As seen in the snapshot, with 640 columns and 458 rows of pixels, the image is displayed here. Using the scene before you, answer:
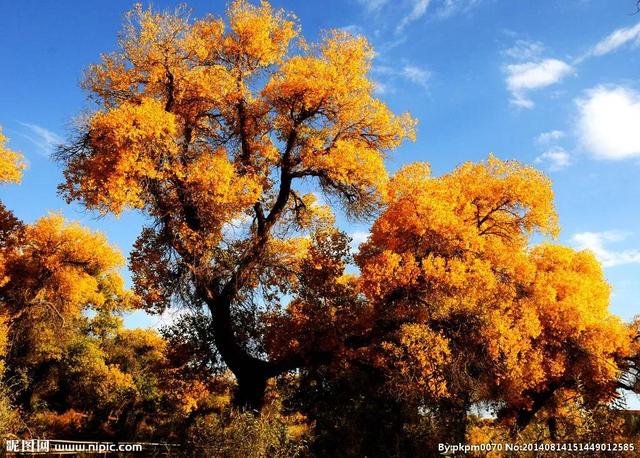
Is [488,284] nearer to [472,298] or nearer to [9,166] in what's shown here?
[472,298]

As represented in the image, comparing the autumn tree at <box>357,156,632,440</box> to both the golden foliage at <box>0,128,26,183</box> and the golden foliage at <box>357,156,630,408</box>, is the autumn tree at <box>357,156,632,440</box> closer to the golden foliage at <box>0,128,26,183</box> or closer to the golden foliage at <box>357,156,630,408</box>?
the golden foliage at <box>357,156,630,408</box>

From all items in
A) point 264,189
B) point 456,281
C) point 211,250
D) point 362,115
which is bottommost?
point 456,281

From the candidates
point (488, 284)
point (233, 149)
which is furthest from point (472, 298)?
point (233, 149)

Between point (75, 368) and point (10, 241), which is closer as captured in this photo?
point (10, 241)

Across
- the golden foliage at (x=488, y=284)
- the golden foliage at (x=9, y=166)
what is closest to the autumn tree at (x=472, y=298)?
the golden foliage at (x=488, y=284)

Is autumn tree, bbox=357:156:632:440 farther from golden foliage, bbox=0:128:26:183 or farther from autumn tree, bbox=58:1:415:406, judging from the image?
golden foliage, bbox=0:128:26:183

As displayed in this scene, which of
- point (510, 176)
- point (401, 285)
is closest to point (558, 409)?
point (510, 176)

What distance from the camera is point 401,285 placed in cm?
2175

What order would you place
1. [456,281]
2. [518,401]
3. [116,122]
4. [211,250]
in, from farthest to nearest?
[518,401]
[211,250]
[456,281]
[116,122]

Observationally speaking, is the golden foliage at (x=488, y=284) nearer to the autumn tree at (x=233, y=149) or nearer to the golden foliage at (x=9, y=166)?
the autumn tree at (x=233, y=149)

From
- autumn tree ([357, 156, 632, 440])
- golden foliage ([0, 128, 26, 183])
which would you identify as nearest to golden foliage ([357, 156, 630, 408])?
autumn tree ([357, 156, 632, 440])

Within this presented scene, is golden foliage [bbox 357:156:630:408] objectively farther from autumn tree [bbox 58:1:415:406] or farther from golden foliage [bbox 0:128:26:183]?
golden foliage [bbox 0:128:26:183]

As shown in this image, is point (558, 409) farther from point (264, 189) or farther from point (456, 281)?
point (264, 189)

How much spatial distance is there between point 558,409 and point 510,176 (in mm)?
15856
